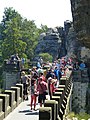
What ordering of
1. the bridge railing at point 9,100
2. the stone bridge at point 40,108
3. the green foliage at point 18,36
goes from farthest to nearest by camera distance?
the green foliage at point 18,36 < the bridge railing at point 9,100 < the stone bridge at point 40,108

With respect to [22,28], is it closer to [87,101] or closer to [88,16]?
[88,16]

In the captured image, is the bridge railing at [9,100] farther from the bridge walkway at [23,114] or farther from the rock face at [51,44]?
the rock face at [51,44]

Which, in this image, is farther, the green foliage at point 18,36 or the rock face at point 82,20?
the green foliage at point 18,36

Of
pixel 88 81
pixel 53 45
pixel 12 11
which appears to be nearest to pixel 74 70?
pixel 88 81

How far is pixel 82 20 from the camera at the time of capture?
40344 millimetres

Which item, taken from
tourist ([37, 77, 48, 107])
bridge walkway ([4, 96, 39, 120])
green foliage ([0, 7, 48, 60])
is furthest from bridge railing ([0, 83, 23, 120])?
green foliage ([0, 7, 48, 60])

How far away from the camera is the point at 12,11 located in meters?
92.4

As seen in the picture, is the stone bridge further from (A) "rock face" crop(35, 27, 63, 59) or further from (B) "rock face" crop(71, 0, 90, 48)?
(A) "rock face" crop(35, 27, 63, 59)

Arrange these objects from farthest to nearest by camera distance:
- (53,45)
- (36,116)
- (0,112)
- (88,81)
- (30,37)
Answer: (30,37)
(53,45)
(88,81)
(36,116)
(0,112)

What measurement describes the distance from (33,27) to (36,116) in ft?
222

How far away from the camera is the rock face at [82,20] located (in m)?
39.7

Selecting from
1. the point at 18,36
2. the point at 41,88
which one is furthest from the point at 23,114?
the point at 18,36

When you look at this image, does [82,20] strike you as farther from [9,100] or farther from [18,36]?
[9,100]

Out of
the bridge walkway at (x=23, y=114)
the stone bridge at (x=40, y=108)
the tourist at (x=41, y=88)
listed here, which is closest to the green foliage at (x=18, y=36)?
the stone bridge at (x=40, y=108)
